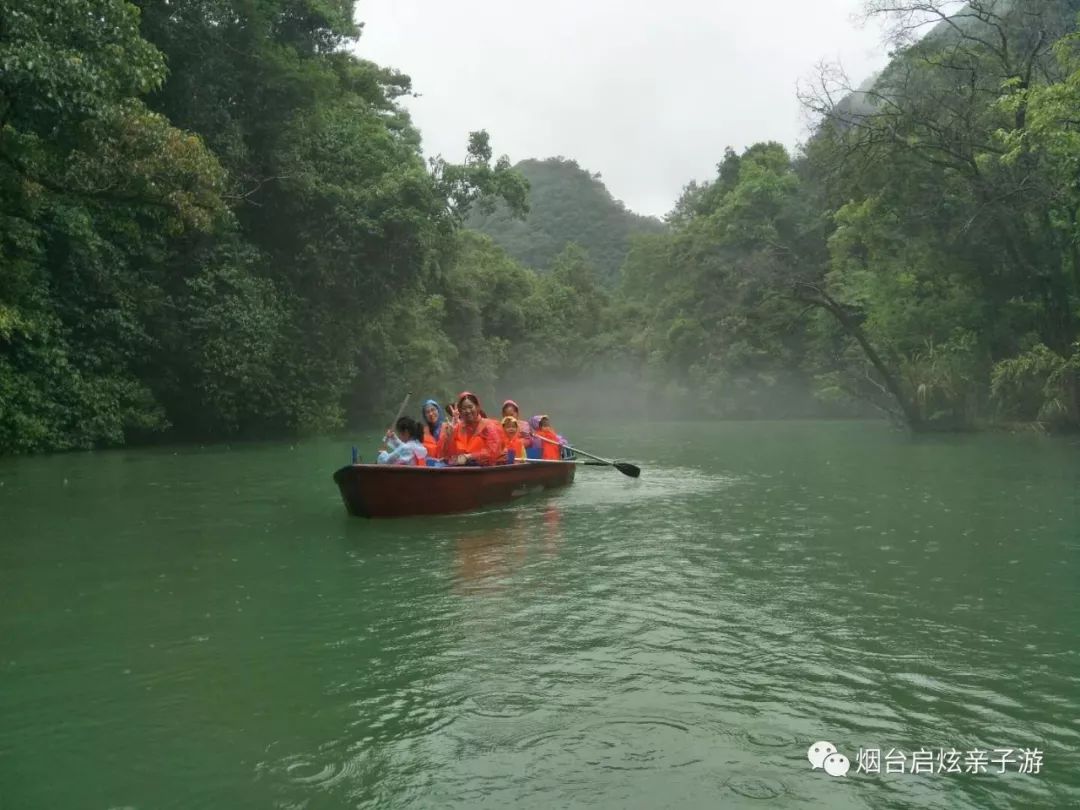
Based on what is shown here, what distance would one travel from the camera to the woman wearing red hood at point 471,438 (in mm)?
12258

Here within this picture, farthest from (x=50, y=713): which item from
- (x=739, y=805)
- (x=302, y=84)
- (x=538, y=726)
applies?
(x=302, y=84)

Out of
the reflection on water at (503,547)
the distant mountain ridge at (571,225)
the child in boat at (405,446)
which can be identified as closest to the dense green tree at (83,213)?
the child in boat at (405,446)

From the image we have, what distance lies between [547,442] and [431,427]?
2346 millimetres

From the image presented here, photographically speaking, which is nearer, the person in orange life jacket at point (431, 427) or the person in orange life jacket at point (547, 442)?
the person in orange life jacket at point (431, 427)

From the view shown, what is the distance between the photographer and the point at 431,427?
12578 mm

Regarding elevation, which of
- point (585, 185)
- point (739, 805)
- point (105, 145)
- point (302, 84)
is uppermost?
point (585, 185)

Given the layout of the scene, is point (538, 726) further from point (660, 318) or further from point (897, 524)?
point (660, 318)

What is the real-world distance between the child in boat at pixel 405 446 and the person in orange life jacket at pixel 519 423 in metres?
1.79

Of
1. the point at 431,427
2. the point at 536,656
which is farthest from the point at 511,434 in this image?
the point at 536,656

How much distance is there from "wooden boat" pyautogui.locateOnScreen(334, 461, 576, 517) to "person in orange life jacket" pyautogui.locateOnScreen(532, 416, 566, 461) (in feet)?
6.98

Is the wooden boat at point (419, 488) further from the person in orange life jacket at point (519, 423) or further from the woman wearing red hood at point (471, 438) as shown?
the person in orange life jacket at point (519, 423)

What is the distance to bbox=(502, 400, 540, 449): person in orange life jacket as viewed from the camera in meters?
13.2

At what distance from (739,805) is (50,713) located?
3.21 m

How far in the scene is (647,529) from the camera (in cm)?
1057
